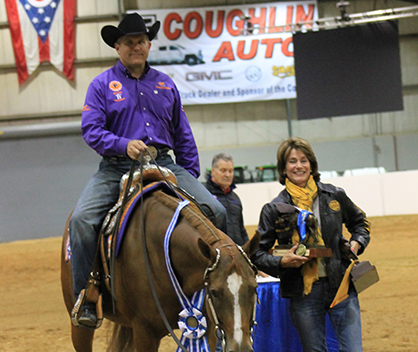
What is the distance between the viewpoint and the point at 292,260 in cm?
338

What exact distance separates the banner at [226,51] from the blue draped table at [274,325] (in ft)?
42.0

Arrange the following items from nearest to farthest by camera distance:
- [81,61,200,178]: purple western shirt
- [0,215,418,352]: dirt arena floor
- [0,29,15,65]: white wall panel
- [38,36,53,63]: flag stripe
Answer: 1. [81,61,200,178]: purple western shirt
2. [0,215,418,352]: dirt arena floor
3. [38,36,53,63]: flag stripe
4. [0,29,15,65]: white wall panel

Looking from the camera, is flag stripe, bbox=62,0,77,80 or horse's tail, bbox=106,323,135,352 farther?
flag stripe, bbox=62,0,77,80

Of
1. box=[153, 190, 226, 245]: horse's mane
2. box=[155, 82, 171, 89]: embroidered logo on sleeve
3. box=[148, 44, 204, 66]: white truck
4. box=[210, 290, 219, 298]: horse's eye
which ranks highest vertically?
box=[148, 44, 204, 66]: white truck

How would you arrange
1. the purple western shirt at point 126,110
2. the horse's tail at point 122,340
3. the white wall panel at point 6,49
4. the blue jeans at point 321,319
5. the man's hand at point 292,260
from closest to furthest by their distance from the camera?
the man's hand at point 292,260
the blue jeans at point 321,319
the purple western shirt at point 126,110
the horse's tail at point 122,340
the white wall panel at point 6,49

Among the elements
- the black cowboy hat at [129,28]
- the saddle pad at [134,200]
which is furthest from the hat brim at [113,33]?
the saddle pad at [134,200]

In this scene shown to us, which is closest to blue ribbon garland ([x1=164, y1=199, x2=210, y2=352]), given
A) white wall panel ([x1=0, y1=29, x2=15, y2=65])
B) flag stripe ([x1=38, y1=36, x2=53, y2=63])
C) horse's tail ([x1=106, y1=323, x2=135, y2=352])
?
horse's tail ([x1=106, y1=323, x2=135, y2=352])

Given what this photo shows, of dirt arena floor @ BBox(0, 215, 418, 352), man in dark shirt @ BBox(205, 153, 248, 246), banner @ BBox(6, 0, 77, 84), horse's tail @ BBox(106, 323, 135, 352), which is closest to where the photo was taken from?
horse's tail @ BBox(106, 323, 135, 352)

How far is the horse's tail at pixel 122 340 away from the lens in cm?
443

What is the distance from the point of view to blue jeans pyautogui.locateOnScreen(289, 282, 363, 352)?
3.46m

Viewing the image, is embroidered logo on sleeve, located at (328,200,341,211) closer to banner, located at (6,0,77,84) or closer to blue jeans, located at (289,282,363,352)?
blue jeans, located at (289,282,363,352)

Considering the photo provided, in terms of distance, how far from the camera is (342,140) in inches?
679

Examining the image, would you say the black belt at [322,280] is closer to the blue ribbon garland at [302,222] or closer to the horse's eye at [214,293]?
the blue ribbon garland at [302,222]

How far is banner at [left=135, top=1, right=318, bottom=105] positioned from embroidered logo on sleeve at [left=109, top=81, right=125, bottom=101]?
1291 cm
